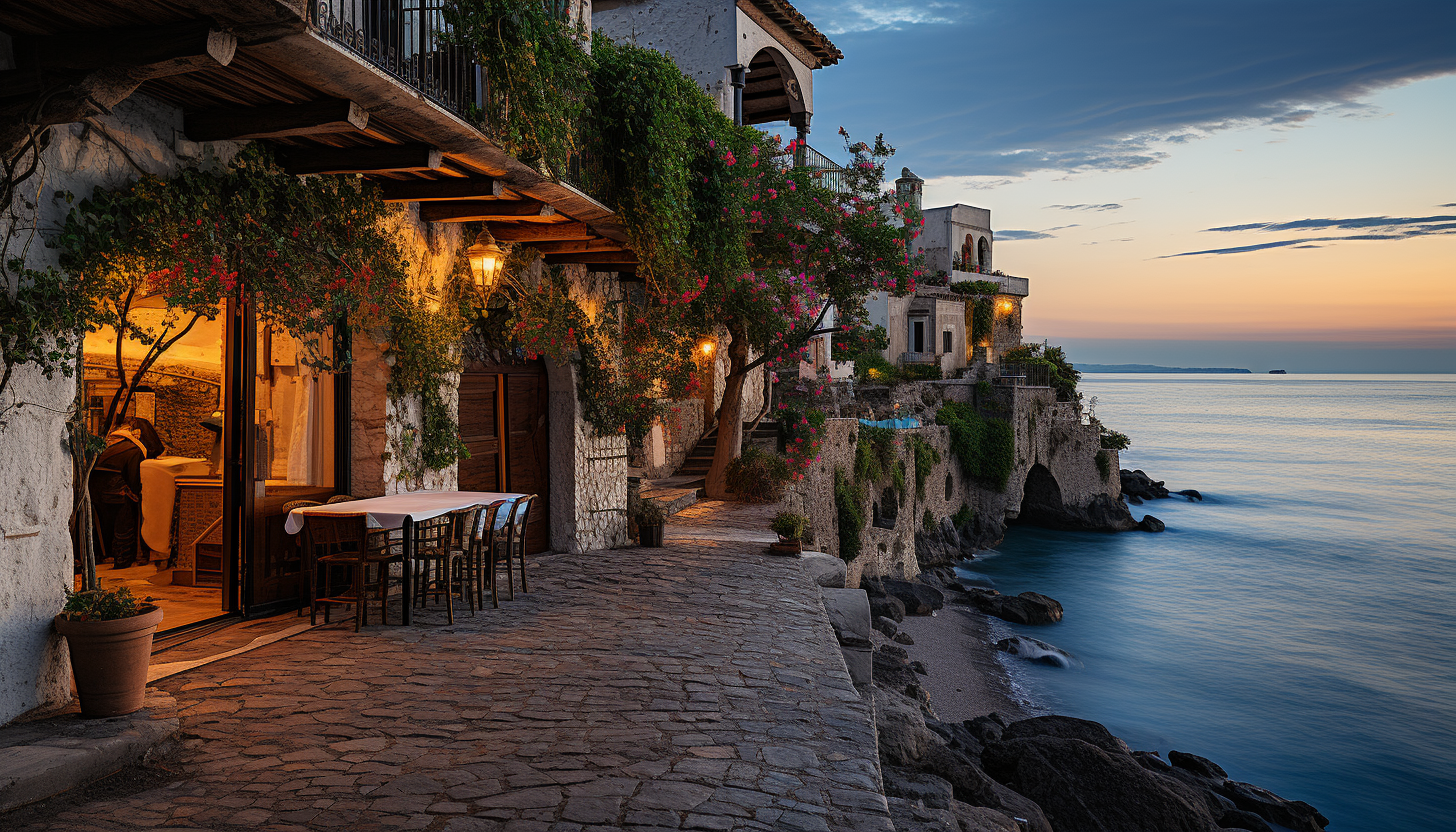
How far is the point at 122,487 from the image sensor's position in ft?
25.4

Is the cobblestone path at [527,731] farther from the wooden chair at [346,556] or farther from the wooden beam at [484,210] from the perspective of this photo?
the wooden beam at [484,210]

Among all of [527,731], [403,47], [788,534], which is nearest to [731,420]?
[788,534]

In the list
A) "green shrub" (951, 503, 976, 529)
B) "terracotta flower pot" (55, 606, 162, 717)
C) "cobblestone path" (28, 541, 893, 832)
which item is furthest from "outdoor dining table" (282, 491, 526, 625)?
"green shrub" (951, 503, 976, 529)

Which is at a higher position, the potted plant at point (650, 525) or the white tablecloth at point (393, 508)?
the white tablecloth at point (393, 508)

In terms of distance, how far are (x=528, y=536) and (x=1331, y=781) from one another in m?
15.8

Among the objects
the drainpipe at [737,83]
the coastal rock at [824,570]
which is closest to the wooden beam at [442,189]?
the coastal rock at [824,570]

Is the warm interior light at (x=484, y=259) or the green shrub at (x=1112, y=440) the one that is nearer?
the warm interior light at (x=484, y=259)

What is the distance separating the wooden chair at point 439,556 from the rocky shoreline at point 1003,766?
12.2 feet

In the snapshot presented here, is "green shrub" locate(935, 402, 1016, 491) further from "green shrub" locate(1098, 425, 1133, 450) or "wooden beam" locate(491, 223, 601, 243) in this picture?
"wooden beam" locate(491, 223, 601, 243)

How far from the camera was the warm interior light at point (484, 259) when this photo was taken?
25.3ft

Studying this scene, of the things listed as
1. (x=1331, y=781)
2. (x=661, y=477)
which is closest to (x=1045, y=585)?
(x=1331, y=781)

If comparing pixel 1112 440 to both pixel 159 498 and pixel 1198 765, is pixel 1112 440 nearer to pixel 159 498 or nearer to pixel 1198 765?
pixel 1198 765

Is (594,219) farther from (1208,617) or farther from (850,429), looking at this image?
(1208,617)

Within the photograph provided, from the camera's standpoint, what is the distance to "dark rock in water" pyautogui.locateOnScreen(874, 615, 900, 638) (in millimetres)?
18047
